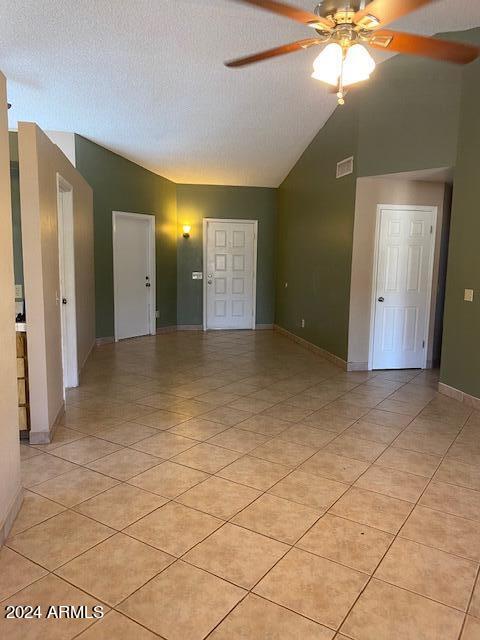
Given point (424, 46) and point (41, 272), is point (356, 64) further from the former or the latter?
point (41, 272)

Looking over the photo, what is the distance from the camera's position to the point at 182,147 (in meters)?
6.80

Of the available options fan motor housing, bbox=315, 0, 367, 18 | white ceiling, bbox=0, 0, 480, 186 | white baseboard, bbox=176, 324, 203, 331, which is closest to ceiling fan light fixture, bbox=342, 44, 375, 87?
fan motor housing, bbox=315, 0, 367, 18

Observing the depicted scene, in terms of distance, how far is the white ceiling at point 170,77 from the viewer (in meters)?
3.78

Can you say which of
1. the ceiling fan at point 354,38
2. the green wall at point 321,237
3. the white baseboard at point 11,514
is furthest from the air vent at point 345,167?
the white baseboard at point 11,514

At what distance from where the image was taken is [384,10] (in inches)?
89.4

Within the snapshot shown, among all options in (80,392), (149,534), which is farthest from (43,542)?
(80,392)

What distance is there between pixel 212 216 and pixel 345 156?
338 cm

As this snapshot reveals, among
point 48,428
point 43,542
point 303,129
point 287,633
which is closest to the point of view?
point 287,633

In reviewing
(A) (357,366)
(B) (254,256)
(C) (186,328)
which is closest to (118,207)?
(C) (186,328)

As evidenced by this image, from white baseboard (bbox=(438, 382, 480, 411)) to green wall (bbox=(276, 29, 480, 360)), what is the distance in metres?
1.21

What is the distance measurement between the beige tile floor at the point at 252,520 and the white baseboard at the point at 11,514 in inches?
2.0

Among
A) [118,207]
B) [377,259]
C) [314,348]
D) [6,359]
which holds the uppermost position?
[118,207]

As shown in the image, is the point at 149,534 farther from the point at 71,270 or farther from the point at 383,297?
the point at 383,297

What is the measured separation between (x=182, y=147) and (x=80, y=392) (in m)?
4.04
